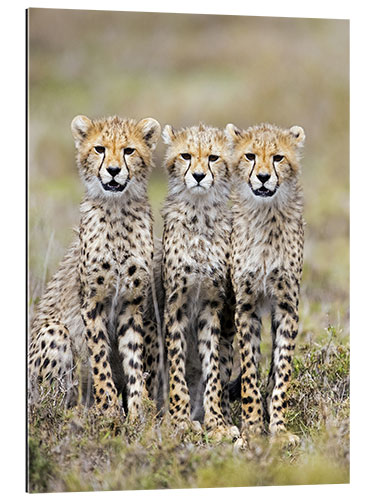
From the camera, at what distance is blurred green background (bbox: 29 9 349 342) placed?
6484 millimetres

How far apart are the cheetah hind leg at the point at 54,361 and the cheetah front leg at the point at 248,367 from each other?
777mm

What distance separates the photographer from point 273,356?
19.7 ft

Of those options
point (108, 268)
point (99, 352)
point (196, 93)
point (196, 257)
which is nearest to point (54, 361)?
point (99, 352)

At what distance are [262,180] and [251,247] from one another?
1.04 feet

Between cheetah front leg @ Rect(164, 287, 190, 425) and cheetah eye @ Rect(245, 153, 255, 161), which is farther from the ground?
cheetah eye @ Rect(245, 153, 255, 161)

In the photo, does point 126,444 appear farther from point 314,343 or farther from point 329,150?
point 329,150

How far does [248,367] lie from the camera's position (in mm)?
5926

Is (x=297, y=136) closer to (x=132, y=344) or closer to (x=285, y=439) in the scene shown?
(x=132, y=344)

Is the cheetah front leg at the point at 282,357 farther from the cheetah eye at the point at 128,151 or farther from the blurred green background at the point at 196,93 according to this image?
the cheetah eye at the point at 128,151

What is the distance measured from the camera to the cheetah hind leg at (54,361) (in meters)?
5.87

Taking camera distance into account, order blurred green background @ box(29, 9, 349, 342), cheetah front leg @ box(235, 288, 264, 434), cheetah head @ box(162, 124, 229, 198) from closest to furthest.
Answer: cheetah head @ box(162, 124, 229, 198) → cheetah front leg @ box(235, 288, 264, 434) → blurred green background @ box(29, 9, 349, 342)

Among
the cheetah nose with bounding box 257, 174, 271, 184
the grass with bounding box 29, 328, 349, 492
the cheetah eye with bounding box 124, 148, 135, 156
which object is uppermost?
the cheetah eye with bounding box 124, 148, 135, 156

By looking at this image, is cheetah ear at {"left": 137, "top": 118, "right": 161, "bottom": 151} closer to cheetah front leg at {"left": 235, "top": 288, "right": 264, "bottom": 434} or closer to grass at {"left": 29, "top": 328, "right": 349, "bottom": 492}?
cheetah front leg at {"left": 235, "top": 288, "right": 264, "bottom": 434}

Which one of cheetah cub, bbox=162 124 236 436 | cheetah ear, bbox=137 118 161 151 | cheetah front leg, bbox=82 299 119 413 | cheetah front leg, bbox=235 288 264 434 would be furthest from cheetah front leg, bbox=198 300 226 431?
cheetah ear, bbox=137 118 161 151
